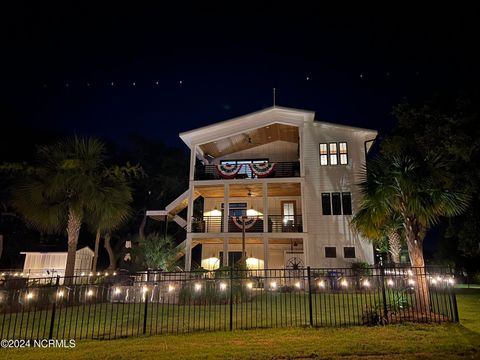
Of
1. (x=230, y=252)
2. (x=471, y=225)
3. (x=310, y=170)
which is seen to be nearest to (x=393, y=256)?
(x=471, y=225)

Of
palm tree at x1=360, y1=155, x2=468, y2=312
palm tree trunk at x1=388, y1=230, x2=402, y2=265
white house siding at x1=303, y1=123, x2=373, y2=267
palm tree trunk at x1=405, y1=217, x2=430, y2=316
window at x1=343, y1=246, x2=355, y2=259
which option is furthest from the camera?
white house siding at x1=303, y1=123, x2=373, y2=267

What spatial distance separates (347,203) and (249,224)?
6.08 metres

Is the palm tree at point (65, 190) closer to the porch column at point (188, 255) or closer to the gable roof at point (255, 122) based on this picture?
the porch column at point (188, 255)

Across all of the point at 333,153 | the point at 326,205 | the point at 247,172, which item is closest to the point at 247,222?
the point at 247,172

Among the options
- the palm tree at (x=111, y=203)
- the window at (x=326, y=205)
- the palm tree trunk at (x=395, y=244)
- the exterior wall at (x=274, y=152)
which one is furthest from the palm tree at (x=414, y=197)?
the exterior wall at (x=274, y=152)

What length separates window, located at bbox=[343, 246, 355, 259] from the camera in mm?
18727

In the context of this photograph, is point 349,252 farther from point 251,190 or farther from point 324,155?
point 251,190

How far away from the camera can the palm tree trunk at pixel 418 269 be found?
28.9 ft

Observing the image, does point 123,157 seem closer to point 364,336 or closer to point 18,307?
point 18,307

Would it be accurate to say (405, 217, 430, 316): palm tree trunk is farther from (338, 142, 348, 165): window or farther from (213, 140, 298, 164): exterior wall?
(213, 140, 298, 164): exterior wall

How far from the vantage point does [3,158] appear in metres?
25.2

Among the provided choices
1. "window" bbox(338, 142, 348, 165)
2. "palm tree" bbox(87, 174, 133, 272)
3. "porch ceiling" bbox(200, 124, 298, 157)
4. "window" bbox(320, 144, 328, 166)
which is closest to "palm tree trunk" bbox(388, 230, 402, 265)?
"window" bbox(338, 142, 348, 165)

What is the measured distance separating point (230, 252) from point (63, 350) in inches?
647

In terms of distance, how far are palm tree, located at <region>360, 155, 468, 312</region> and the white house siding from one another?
27.9 ft
